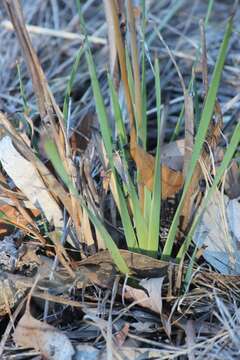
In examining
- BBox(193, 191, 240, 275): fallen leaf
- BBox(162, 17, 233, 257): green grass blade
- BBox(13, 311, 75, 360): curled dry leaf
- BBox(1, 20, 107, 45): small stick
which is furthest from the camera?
BBox(1, 20, 107, 45): small stick

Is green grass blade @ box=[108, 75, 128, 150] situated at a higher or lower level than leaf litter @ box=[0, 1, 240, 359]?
higher

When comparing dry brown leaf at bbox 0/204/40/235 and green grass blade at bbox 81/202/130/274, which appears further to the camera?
dry brown leaf at bbox 0/204/40/235

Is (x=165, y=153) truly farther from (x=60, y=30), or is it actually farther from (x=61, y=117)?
(x=60, y=30)

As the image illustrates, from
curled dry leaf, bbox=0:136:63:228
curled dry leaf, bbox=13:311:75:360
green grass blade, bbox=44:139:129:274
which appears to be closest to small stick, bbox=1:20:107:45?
curled dry leaf, bbox=0:136:63:228

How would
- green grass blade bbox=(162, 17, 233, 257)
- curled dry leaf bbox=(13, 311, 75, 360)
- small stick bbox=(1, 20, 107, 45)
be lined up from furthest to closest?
small stick bbox=(1, 20, 107, 45)
curled dry leaf bbox=(13, 311, 75, 360)
green grass blade bbox=(162, 17, 233, 257)

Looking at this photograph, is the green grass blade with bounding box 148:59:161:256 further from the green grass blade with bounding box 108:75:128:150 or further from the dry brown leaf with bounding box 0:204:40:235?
the dry brown leaf with bounding box 0:204:40:235

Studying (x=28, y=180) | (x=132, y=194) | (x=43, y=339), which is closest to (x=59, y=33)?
(x=28, y=180)

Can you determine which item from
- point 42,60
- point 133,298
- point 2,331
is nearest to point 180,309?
point 133,298

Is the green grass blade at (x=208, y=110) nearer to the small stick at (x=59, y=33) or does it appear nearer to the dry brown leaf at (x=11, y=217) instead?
the dry brown leaf at (x=11, y=217)
